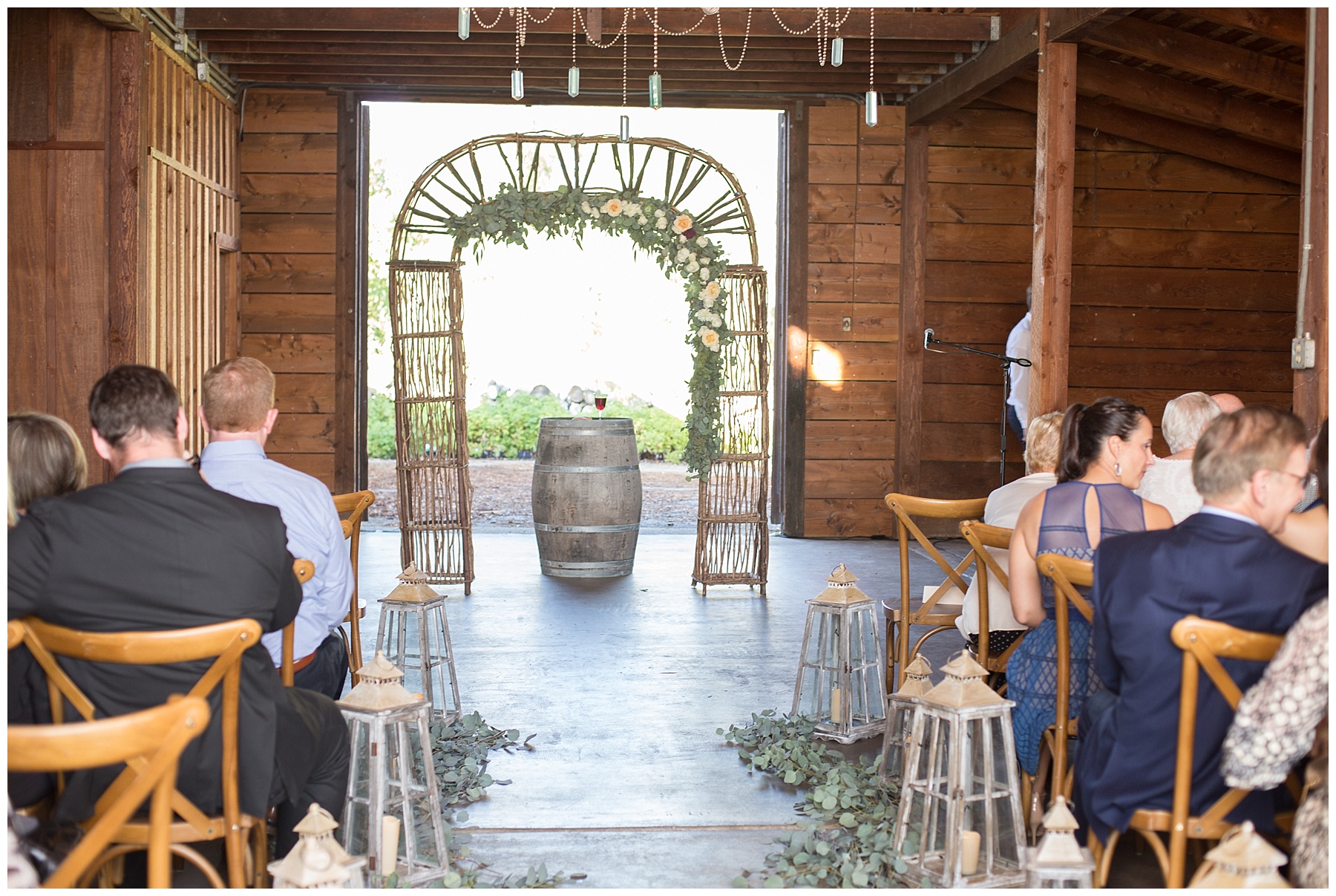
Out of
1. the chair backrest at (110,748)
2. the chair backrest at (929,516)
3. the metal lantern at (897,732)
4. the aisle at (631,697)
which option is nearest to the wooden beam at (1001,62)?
the chair backrest at (929,516)

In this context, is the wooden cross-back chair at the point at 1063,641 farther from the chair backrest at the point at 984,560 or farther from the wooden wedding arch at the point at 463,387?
the wooden wedding arch at the point at 463,387

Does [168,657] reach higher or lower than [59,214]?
lower

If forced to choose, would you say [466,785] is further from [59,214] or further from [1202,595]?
[59,214]

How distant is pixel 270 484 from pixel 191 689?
818 mm

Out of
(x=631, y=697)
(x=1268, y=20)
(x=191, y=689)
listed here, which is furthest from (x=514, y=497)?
(x=191, y=689)

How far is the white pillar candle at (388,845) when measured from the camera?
2576mm

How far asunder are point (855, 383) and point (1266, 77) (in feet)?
10.2

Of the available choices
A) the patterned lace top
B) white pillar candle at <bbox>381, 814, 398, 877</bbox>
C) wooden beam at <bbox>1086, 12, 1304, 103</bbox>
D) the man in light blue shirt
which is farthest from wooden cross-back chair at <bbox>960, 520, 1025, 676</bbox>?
wooden beam at <bbox>1086, 12, 1304, 103</bbox>

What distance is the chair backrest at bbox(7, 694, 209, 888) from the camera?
1.50 metres

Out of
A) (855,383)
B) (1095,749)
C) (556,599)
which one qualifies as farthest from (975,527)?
(855,383)

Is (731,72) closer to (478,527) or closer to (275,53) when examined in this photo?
(275,53)

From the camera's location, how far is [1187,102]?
23.6 ft

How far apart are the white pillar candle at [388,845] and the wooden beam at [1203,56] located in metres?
4.61

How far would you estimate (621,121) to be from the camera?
6.14 metres
